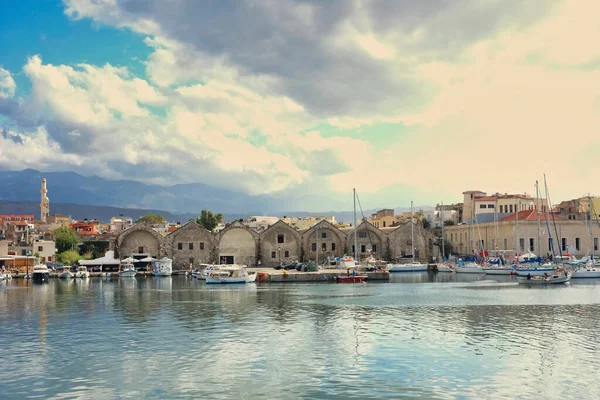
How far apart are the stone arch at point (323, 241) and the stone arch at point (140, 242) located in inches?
855

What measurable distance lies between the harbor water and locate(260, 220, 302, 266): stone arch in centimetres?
4192

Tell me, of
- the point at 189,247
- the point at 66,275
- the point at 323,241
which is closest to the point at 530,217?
the point at 323,241

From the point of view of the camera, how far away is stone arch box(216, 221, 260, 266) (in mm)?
89125

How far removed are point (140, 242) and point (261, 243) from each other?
17998 millimetres

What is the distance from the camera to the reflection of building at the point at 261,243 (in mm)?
88062

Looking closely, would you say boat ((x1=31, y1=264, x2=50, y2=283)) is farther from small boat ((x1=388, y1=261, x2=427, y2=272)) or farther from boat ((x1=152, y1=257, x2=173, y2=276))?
small boat ((x1=388, y1=261, x2=427, y2=272))

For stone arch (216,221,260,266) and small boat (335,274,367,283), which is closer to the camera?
small boat (335,274,367,283)

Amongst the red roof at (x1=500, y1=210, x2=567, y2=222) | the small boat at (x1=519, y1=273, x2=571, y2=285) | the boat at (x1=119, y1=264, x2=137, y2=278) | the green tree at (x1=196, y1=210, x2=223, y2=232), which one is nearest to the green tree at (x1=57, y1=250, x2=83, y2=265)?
the boat at (x1=119, y1=264, x2=137, y2=278)

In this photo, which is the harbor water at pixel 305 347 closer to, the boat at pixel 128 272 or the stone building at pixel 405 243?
the boat at pixel 128 272

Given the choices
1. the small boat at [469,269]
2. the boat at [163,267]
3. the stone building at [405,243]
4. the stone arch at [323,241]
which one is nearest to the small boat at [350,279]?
the small boat at [469,269]

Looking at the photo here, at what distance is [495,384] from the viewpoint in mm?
19922

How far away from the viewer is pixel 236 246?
293 feet

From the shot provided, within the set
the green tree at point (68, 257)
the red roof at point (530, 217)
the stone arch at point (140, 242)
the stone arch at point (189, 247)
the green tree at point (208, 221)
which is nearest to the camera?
the red roof at point (530, 217)

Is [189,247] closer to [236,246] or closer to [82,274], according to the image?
[236,246]
